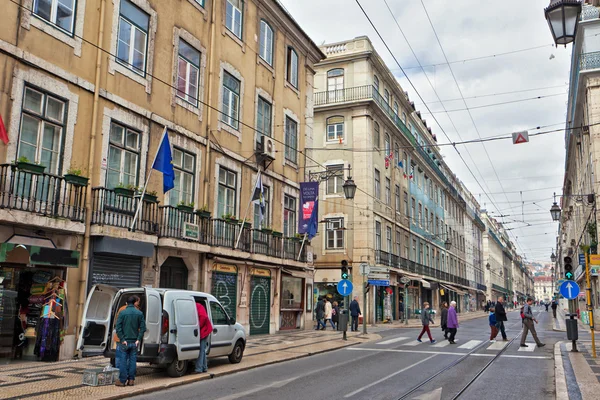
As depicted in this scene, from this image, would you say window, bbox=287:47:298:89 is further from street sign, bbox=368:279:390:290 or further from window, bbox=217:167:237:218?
street sign, bbox=368:279:390:290

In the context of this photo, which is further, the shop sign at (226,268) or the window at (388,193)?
the window at (388,193)

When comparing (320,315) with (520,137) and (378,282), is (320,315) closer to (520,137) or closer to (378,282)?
(378,282)

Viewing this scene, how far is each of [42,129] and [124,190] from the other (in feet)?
8.15

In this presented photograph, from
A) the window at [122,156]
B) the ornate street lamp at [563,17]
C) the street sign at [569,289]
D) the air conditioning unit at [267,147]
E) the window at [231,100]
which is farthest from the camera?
the air conditioning unit at [267,147]

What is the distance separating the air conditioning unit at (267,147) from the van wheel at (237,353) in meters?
10.2

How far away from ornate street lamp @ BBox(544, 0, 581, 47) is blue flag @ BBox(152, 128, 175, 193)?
35.7ft

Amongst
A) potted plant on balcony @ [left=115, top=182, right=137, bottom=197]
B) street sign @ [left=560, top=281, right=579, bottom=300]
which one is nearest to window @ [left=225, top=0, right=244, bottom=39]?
potted plant on balcony @ [left=115, top=182, right=137, bottom=197]

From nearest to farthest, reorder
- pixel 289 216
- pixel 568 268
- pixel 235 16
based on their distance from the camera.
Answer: pixel 568 268
pixel 235 16
pixel 289 216

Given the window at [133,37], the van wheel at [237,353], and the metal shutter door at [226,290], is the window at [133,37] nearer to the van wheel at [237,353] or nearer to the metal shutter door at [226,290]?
the metal shutter door at [226,290]

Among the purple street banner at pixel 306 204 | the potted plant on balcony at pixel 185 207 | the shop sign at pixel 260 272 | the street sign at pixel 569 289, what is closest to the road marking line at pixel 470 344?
the street sign at pixel 569 289

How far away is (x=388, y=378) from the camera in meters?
11.3

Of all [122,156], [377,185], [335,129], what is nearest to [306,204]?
[122,156]

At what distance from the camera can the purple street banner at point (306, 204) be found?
24.5 meters

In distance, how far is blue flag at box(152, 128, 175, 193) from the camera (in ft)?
49.5
